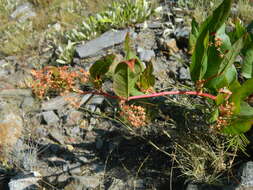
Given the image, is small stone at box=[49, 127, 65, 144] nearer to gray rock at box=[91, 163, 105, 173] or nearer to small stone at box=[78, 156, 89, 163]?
small stone at box=[78, 156, 89, 163]

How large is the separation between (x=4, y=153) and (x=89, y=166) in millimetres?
920

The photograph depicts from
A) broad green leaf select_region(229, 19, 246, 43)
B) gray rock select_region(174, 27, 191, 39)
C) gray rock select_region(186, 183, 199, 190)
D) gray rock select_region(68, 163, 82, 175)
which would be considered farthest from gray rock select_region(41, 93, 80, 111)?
broad green leaf select_region(229, 19, 246, 43)

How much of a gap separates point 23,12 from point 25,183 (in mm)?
4715

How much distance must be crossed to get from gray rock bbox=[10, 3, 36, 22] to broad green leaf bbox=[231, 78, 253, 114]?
5156 millimetres

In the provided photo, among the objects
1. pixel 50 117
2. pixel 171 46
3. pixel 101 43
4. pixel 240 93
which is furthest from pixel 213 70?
pixel 101 43

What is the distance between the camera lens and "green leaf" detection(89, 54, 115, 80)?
133 cm

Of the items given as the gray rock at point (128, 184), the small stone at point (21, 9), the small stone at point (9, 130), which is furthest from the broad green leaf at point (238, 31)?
the small stone at point (21, 9)

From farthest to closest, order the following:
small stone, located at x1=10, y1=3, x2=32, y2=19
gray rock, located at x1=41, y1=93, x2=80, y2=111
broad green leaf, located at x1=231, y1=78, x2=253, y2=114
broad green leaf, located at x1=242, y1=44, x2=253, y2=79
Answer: small stone, located at x1=10, y1=3, x2=32, y2=19, gray rock, located at x1=41, y1=93, x2=80, y2=111, broad green leaf, located at x1=242, y1=44, x2=253, y2=79, broad green leaf, located at x1=231, y1=78, x2=253, y2=114

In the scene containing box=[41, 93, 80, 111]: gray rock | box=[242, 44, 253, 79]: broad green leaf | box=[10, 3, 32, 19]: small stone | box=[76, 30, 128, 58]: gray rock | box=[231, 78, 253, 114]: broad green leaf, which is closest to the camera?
box=[231, 78, 253, 114]: broad green leaf

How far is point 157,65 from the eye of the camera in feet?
9.86

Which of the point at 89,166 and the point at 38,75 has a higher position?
the point at 38,75

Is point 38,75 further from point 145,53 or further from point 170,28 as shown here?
point 170,28

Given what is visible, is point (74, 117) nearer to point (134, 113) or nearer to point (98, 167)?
point (98, 167)

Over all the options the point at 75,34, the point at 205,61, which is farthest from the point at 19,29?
the point at 205,61
